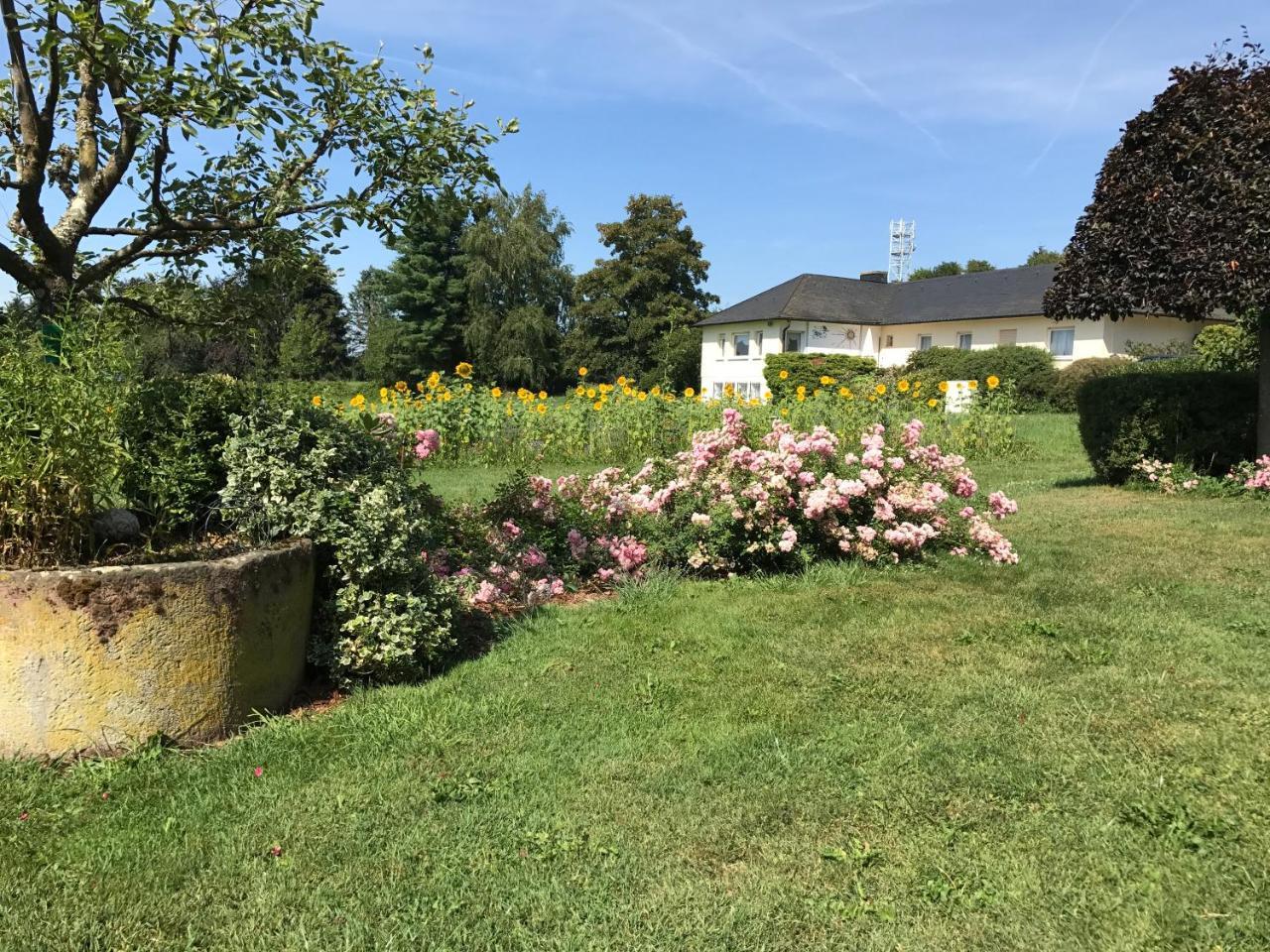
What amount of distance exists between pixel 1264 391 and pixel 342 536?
844 cm

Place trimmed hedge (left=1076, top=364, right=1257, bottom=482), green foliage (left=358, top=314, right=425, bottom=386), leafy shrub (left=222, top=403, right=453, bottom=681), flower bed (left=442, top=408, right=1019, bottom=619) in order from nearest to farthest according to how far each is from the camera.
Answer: leafy shrub (left=222, top=403, right=453, bottom=681), flower bed (left=442, top=408, right=1019, bottom=619), trimmed hedge (left=1076, top=364, right=1257, bottom=482), green foliage (left=358, top=314, right=425, bottom=386)

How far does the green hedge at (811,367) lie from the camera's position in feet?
109

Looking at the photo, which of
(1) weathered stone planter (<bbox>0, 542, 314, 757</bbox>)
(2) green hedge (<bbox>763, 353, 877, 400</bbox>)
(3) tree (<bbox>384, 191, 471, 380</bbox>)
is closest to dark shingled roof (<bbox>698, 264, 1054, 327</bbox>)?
(2) green hedge (<bbox>763, 353, 877, 400</bbox>)

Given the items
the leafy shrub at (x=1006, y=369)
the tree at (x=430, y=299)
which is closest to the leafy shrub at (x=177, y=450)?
the leafy shrub at (x=1006, y=369)

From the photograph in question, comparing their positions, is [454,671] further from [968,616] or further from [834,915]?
[968,616]

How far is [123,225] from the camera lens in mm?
4012

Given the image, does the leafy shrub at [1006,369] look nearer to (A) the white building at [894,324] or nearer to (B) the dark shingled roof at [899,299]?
(A) the white building at [894,324]

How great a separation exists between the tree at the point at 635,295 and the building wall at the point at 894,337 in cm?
466

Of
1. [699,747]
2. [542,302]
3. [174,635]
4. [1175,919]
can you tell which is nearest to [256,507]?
[174,635]

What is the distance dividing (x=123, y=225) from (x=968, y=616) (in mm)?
4563

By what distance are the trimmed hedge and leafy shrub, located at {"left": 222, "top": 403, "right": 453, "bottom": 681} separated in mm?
7616

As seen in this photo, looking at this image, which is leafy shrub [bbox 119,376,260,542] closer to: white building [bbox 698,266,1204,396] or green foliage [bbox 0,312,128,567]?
green foliage [bbox 0,312,128,567]

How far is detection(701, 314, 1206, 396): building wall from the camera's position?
2995 cm

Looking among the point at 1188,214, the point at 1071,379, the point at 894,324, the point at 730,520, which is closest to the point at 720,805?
the point at 730,520
